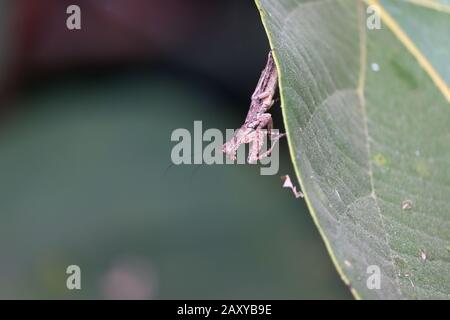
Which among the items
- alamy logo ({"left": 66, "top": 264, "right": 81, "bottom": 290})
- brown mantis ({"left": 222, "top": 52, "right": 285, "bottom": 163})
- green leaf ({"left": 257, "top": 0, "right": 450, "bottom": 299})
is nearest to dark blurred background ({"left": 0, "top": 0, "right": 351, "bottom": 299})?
alamy logo ({"left": 66, "top": 264, "right": 81, "bottom": 290})

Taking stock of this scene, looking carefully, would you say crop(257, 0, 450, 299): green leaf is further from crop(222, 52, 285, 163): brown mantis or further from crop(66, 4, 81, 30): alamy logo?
crop(66, 4, 81, 30): alamy logo

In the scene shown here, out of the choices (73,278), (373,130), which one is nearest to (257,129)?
(373,130)

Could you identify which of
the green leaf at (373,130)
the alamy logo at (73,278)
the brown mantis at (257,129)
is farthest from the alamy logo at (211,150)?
the alamy logo at (73,278)

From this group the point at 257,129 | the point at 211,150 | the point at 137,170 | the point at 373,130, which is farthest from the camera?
the point at 137,170

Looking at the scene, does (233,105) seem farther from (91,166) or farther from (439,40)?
(439,40)

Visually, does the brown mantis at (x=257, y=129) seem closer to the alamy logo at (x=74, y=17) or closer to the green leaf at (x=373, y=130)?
the green leaf at (x=373, y=130)

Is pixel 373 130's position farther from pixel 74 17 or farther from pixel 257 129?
pixel 74 17

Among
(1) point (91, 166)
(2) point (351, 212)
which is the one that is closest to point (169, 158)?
(1) point (91, 166)
